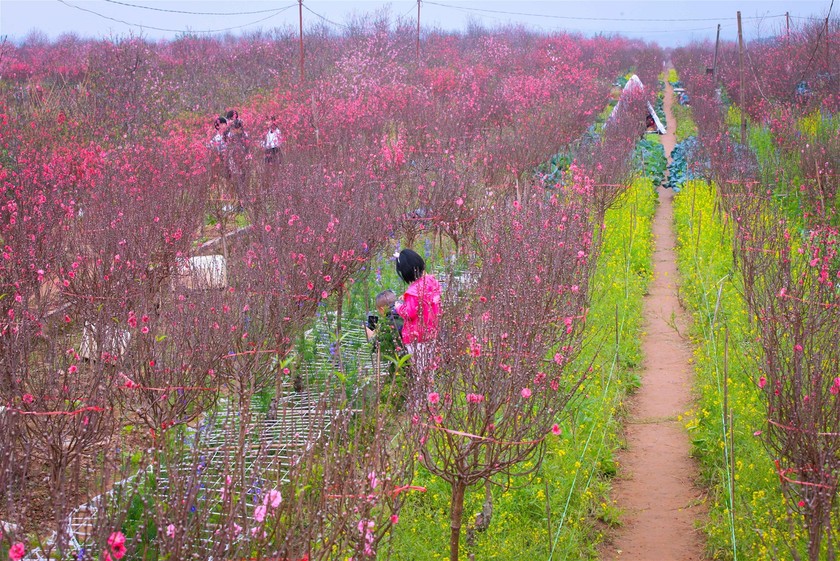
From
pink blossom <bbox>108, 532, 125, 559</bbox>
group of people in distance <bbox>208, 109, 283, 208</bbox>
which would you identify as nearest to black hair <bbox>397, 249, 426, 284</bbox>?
group of people in distance <bbox>208, 109, 283, 208</bbox>

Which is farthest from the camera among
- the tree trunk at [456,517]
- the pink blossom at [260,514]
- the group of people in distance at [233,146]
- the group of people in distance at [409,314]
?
the group of people in distance at [233,146]

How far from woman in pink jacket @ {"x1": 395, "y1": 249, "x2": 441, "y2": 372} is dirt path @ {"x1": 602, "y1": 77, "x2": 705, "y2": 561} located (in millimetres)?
1632

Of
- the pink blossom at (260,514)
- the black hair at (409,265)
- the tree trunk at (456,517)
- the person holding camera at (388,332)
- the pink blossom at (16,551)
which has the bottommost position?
the tree trunk at (456,517)

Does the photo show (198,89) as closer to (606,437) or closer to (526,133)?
(526,133)

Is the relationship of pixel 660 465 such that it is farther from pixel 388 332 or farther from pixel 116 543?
pixel 116 543

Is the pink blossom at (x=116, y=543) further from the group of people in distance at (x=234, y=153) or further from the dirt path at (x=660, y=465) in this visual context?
the group of people in distance at (x=234, y=153)

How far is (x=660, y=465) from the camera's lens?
237 inches

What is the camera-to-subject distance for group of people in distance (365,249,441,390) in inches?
208

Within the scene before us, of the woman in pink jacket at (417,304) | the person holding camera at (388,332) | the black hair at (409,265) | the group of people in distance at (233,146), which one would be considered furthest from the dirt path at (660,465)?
the group of people in distance at (233,146)

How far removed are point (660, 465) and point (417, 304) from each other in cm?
202

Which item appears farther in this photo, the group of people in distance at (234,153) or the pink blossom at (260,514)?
the group of people in distance at (234,153)

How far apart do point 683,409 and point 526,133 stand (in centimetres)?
748

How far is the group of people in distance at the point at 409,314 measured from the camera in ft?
17.3

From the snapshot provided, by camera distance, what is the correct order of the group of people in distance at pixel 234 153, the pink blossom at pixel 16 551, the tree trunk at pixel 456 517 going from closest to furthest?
the pink blossom at pixel 16 551 < the tree trunk at pixel 456 517 < the group of people in distance at pixel 234 153
